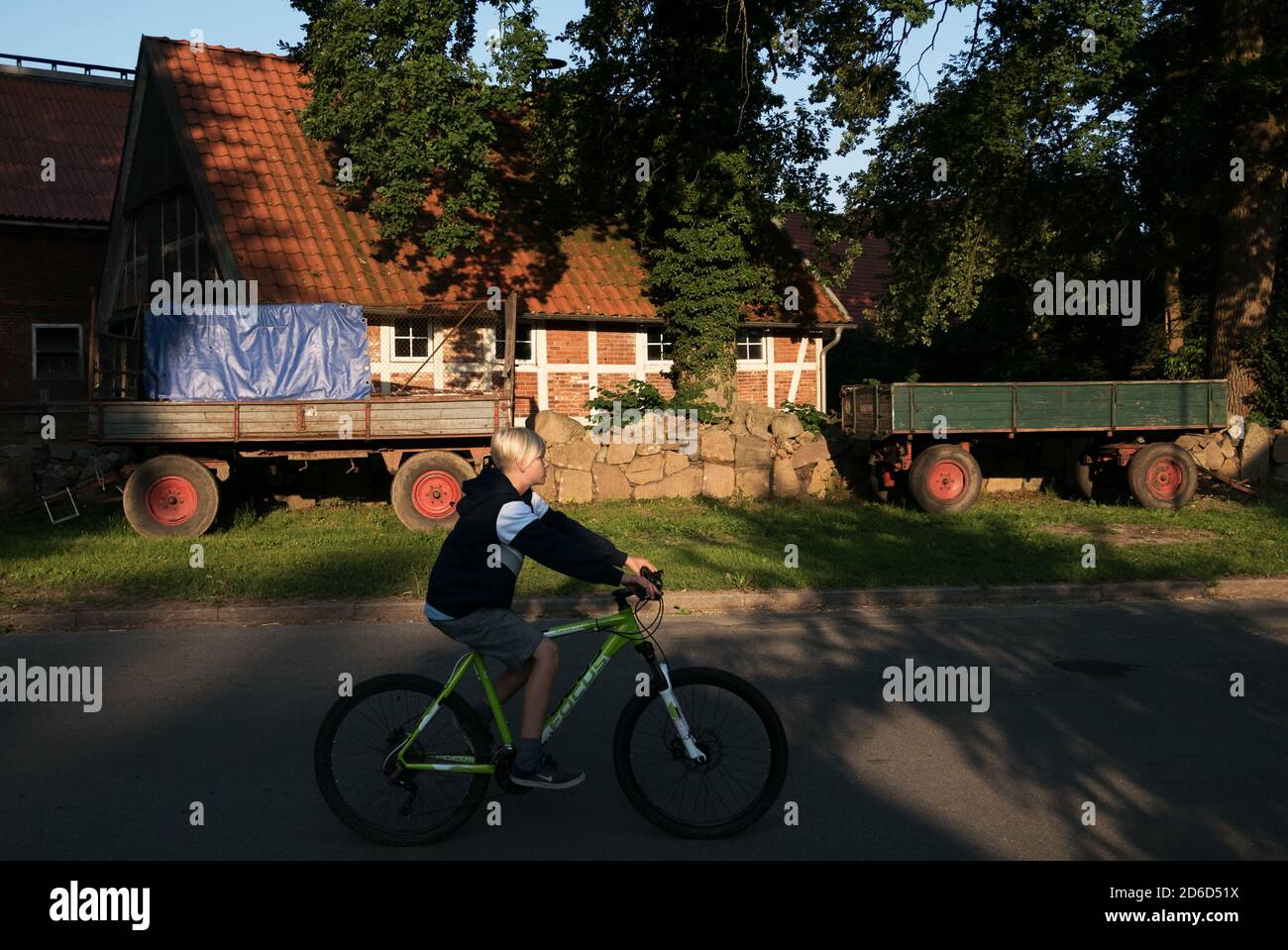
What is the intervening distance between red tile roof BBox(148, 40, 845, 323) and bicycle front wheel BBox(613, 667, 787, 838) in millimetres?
16176

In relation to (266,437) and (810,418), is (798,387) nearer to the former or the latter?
(810,418)

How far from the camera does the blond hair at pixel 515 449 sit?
496 cm

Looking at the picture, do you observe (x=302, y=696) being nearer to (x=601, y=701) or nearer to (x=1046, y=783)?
(x=601, y=701)

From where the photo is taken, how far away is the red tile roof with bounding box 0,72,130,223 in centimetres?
2773

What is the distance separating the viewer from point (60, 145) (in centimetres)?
3036

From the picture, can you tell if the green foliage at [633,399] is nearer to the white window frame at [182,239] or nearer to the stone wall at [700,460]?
the stone wall at [700,460]

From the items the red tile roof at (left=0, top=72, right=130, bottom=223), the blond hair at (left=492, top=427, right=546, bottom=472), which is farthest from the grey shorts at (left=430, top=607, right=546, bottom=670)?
the red tile roof at (left=0, top=72, right=130, bottom=223)

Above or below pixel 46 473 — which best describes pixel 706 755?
below

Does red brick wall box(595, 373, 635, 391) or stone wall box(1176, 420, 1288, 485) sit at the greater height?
red brick wall box(595, 373, 635, 391)

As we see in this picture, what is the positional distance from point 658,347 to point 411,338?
493 centimetres

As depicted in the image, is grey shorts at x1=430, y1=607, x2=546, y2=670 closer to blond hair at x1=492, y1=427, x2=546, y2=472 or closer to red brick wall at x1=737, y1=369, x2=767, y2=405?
blond hair at x1=492, y1=427, x2=546, y2=472

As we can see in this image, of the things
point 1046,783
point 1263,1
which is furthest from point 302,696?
point 1263,1

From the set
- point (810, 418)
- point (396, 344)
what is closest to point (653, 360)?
point (810, 418)

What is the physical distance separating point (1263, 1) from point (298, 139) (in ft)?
53.9
